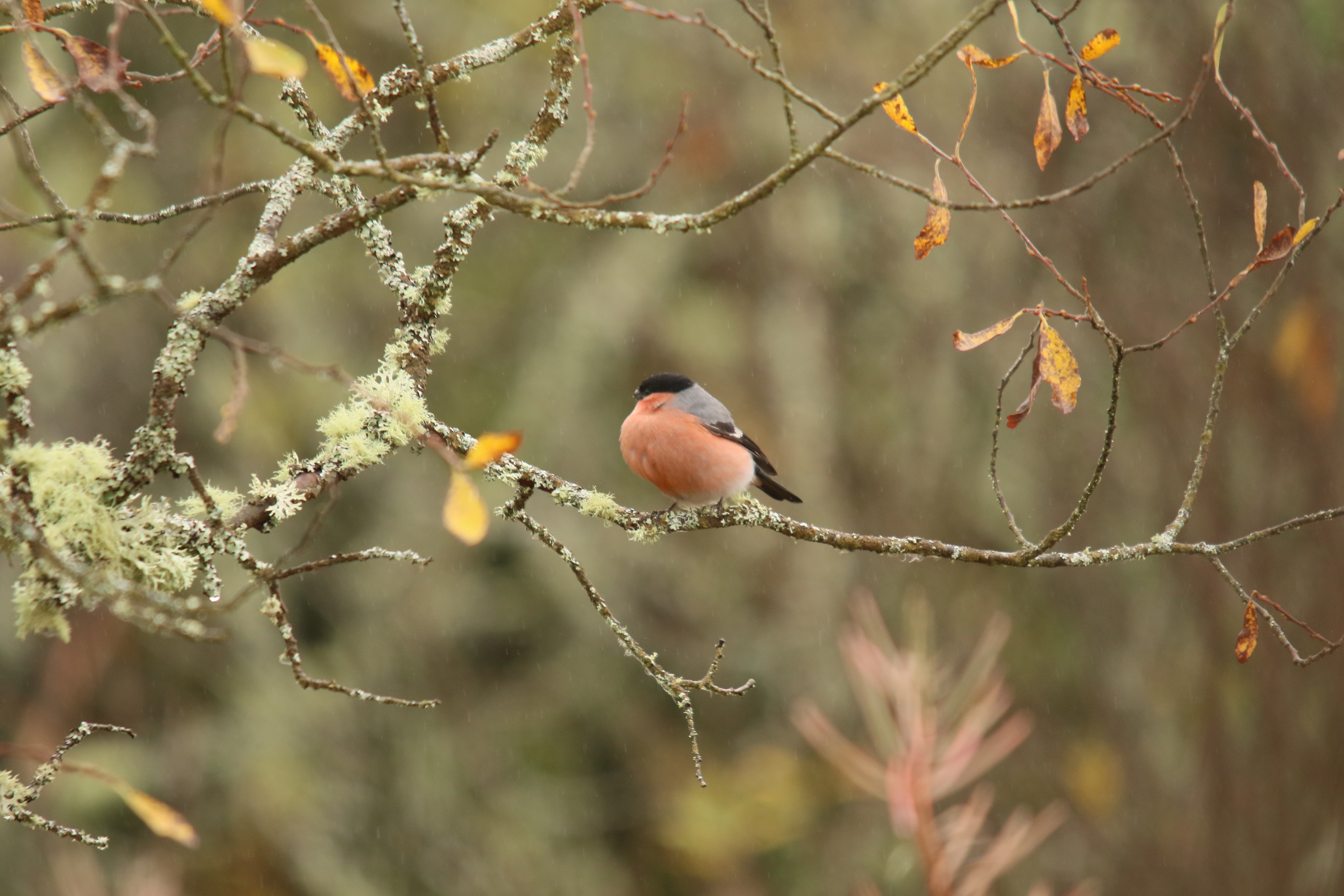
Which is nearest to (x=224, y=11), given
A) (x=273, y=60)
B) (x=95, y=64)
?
(x=273, y=60)

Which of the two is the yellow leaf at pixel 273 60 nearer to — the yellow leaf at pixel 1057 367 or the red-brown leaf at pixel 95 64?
the red-brown leaf at pixel 95 64

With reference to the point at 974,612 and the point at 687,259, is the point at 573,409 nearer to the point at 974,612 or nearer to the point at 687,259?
the point at 687,259

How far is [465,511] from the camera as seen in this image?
143cm

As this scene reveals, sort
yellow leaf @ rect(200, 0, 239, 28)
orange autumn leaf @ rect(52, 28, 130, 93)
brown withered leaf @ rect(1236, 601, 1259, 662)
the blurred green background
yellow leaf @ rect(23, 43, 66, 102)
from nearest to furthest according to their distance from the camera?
yellow leaf @ rect(200, 0, 239, 28), orange autumn leaf @ rect(52, 28, 130, 93), yellow leaf @ rect(23, 43, 66, 102), brown withered leaf @ rect(1236, 601, 1259, 662), the blurred green background

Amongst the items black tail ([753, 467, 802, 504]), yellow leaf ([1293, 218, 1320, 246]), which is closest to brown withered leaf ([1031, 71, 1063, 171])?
yellow leaf ([1293, 218, 1320, 246])

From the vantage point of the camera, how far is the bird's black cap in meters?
4.07

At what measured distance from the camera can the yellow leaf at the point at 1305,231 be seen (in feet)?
6.26

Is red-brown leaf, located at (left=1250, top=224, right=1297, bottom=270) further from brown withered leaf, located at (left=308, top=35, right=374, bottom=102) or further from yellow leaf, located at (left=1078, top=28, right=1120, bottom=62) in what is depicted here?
brown withered leaf, located at (left=308, top=35, right=374, bottom=102)

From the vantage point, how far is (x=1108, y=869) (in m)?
4.86

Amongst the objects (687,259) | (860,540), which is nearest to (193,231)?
(860,540)

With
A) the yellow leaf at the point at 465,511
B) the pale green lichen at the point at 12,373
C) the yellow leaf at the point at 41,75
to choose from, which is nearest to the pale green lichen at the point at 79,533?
the pale green lichen at the point at 12,373

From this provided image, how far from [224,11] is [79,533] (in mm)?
1084

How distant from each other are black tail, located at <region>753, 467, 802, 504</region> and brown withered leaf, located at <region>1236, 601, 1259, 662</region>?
76.2 inches

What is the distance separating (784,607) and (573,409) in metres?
1.87
